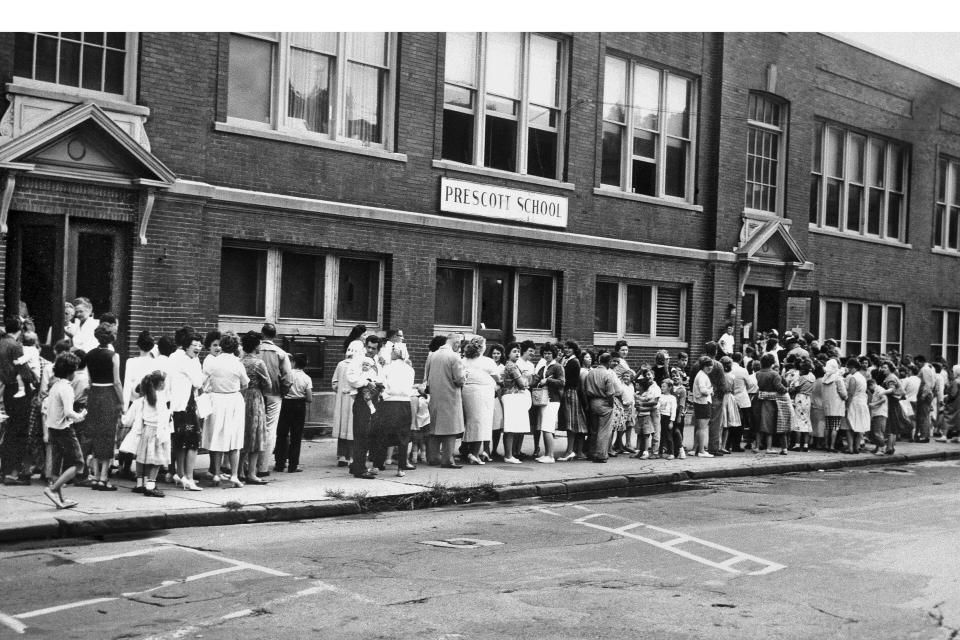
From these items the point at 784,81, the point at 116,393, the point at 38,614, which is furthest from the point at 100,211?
the point at 784,81

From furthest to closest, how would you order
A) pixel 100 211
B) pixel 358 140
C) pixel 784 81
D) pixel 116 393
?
pixel 784 81
pixel 358 140
pixel 100 211
pixel 116 393

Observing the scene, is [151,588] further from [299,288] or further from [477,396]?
[299,288]

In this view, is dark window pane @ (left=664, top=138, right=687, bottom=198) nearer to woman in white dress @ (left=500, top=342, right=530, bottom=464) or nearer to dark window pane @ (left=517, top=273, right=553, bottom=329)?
dark window pane @ (left=517, top=273, right=553, bottom=329)

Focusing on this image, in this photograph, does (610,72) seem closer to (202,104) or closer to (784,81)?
(784,81)

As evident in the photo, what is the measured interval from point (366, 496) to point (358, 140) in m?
7.82

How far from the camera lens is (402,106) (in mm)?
18328

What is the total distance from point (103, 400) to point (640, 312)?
546 inches

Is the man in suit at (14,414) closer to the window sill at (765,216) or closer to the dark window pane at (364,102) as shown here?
the dark window pane at (364,102)

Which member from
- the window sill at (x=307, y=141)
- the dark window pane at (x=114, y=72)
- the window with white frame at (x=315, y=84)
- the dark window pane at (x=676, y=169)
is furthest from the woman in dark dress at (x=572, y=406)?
the dark window pane at (x=676, y=169)

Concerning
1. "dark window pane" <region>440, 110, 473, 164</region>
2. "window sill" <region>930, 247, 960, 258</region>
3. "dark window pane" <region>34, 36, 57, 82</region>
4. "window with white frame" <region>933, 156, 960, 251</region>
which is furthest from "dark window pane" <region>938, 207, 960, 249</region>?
"dark window pane" <region>34, 36, 57, 82</region>

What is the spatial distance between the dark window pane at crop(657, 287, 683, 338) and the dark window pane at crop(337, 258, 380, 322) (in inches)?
299

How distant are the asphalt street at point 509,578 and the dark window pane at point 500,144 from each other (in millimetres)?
9430

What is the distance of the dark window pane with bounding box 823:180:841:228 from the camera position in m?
27.9

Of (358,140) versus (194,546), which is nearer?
(194,546)
